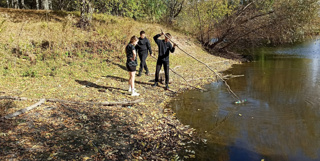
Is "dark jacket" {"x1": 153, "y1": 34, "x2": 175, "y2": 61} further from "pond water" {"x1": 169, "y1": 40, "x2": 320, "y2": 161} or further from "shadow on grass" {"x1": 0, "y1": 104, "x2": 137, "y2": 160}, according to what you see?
"shadow on grass" {"x1": 0, "y1": 104, "x2": 137, "y2": 160}

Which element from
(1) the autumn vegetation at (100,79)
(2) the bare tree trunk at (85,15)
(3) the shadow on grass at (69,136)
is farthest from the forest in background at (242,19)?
(3) the shadow on grass at (69,136)

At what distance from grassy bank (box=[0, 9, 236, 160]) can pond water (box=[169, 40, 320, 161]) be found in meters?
0.62

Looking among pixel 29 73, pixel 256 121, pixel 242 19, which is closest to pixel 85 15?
pixel 29 73

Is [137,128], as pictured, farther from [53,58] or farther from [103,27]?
[103,27]

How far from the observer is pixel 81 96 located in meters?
7.42

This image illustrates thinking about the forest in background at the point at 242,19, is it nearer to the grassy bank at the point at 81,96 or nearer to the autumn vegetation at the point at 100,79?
the autumn vegetation at the point at 100,79

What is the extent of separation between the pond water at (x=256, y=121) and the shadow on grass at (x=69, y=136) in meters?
1.76

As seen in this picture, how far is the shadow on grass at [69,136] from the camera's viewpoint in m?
4.09

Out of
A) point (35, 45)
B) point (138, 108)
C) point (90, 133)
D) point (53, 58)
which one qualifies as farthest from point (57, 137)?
point (35, 45)

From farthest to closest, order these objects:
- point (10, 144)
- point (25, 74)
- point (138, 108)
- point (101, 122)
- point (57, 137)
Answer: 1. point (25, 74)
2. point (138, 108)
3. point (101, 122)
4. point (57, 137)
5. point (10, 144)

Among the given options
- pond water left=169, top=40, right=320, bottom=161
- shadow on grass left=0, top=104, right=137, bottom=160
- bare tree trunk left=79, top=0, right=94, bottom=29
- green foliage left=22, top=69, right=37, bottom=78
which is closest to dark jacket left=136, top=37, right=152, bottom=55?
pond water left=169, top=40, right=320, bottom=161

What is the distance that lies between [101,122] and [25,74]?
5296 mm

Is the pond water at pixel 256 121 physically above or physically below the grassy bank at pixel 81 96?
below

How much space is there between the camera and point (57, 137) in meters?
4.67
